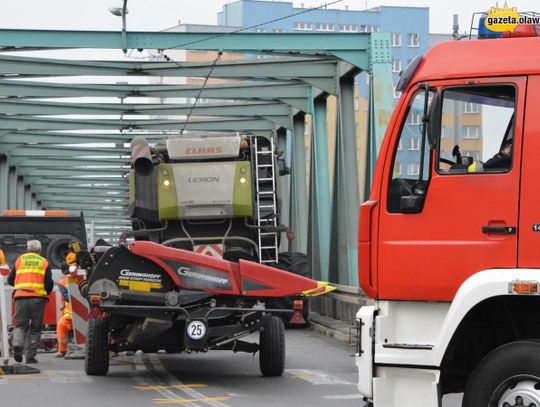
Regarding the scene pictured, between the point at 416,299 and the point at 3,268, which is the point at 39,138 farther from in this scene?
the point at 416,299

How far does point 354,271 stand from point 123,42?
5.90 m

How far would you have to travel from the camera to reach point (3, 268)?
19766 millimetres

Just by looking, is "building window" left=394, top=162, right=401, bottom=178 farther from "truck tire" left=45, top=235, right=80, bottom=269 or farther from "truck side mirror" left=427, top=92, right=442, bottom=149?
"truck tire" left=45, top=235, right=80, bottom=269

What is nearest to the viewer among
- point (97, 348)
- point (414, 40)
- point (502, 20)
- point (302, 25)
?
point (502, 20)

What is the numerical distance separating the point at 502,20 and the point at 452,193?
1.49 m

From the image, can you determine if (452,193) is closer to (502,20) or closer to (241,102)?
(502,20)

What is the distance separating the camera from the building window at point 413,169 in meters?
8.08

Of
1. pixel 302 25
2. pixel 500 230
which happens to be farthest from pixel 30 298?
pixel 302 25

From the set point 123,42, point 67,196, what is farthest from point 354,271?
point 67,196

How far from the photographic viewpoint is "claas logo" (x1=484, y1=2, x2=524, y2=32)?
845 cm

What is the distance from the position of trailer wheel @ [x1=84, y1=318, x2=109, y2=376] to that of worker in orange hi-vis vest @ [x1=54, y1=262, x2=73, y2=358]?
11.0ft

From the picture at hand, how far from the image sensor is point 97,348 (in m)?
13.3

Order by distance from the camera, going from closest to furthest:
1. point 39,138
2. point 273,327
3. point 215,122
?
1. point 273,327
2. point 215,122
3. point 39,138

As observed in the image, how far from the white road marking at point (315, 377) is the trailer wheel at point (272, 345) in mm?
355
